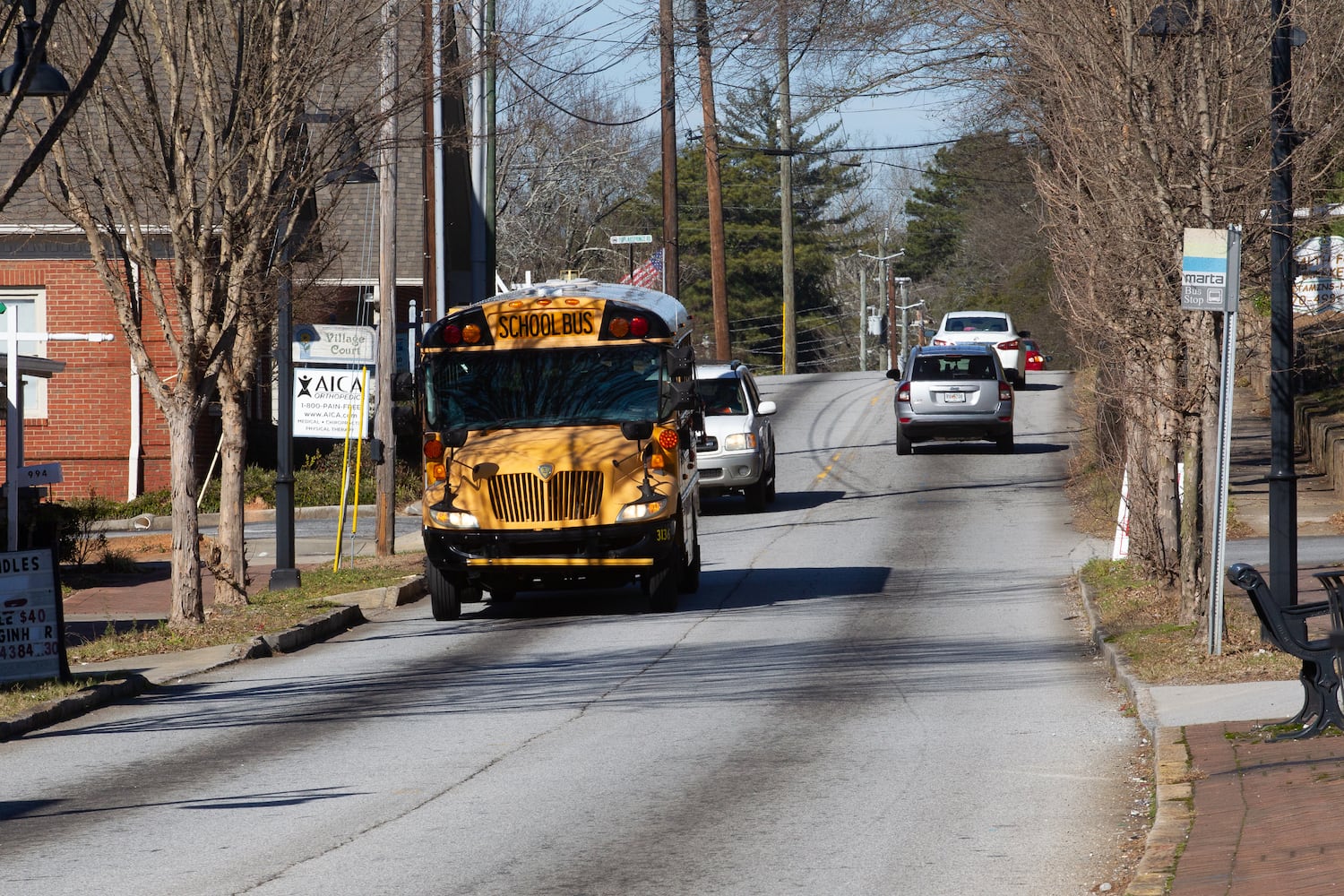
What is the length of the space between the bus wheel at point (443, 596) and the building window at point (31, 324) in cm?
1478

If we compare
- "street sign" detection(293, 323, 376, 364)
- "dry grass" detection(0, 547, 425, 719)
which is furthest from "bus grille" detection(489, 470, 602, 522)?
"street sign" detection(293, 323, 376, 364)

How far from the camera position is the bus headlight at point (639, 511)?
15.5 meters

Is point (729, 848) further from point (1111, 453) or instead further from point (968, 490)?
point (968, 490)

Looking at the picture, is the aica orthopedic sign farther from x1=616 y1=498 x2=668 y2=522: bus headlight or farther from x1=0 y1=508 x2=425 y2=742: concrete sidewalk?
x1=0 y1=508 x2=425 y2=742: concrete sidewalk

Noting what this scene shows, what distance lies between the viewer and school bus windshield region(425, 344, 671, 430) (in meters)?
16.0

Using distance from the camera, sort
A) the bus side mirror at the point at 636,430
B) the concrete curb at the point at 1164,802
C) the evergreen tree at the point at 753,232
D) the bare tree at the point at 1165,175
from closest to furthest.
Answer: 1. the concrete curb at the point at 1164,802
2. the bare tree at the point at 1165,175
3. the bus side mirror at the point at 636,430
4. the evergreen tree at the point at 753,232

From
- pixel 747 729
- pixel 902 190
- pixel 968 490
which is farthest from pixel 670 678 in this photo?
pixel 902 190

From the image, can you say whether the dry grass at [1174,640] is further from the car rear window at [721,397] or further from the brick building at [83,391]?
the brick building at [83,391]

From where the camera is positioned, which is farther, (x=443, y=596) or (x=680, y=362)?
(x=680, y=362)

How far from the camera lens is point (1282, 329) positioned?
12086 millimetres

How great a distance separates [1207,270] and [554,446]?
653cm

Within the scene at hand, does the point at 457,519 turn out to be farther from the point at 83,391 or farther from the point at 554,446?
the point at 83,391

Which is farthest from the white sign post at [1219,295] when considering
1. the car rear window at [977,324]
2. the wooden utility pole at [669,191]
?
the car rear window at [977,324]

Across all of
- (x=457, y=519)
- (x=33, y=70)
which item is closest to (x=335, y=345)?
(x=457, y=519)
